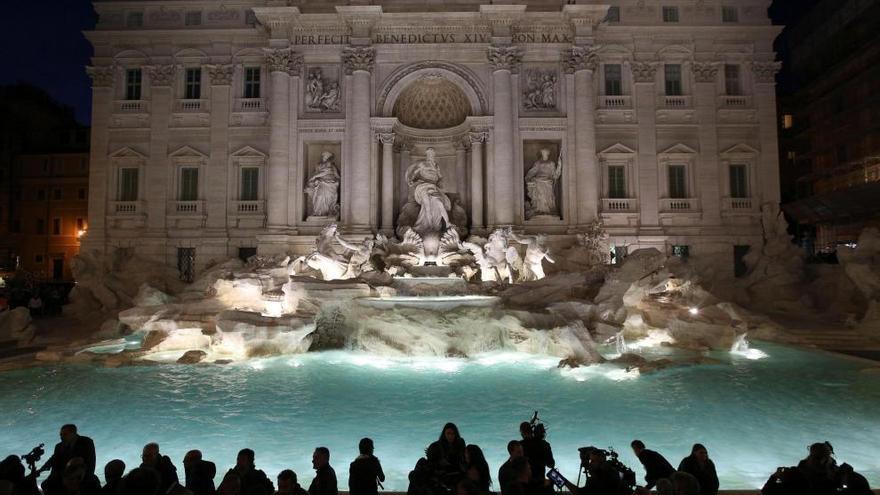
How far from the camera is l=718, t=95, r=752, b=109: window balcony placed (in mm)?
23078

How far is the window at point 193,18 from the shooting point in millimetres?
23555

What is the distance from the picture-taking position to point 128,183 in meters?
23.6

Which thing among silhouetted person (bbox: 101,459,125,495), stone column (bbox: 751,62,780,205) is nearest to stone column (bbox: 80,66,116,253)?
silhouetted person (bbox: 101,459,125,495)

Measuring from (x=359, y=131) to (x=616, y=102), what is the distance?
38.1 feet

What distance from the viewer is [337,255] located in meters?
17.4

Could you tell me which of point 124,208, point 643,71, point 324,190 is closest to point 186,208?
point 124,208

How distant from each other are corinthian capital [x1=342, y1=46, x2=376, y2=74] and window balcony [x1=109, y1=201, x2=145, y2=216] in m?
11.5

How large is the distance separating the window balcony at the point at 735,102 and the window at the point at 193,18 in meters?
24.1

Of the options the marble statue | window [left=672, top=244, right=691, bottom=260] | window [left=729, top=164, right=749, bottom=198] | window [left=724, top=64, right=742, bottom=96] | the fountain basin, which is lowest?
the fountain basin

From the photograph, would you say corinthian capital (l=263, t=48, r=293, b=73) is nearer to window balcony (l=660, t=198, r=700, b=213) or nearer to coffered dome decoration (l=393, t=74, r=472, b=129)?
coffered dome decoration (l=393, t=74, r=472, b=129)

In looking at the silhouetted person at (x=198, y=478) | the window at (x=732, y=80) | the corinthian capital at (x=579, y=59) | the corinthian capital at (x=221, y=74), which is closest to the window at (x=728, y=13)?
the window at (x=732, y=80)

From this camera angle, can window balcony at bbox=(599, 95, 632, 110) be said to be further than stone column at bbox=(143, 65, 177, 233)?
No

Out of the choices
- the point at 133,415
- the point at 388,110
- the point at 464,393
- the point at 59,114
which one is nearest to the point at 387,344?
the point at 464,393

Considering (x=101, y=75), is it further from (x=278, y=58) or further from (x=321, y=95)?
(x=321, y=95)
